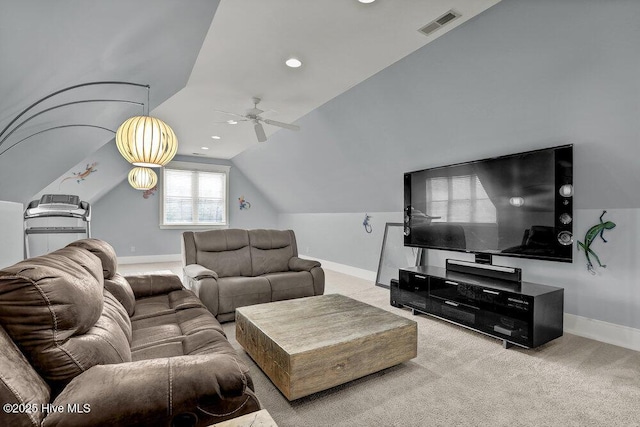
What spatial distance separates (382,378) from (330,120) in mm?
3349

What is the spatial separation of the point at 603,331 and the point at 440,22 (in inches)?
117

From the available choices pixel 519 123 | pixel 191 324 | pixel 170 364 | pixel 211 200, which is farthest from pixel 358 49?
pixel 211 200

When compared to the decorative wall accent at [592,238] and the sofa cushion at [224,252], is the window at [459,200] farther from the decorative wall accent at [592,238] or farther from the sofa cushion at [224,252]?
the sofa cushion at [224,252]

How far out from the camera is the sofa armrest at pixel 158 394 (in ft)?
2.97

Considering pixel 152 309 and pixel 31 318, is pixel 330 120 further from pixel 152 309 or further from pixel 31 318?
pixel 31 318

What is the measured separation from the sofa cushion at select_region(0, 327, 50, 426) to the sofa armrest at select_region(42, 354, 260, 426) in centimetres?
5

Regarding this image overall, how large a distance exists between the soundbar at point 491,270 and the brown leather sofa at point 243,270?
1545 millimetres

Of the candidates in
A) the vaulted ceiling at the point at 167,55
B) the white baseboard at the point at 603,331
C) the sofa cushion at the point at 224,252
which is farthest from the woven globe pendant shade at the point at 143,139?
the white baseboard at the point at 603,331

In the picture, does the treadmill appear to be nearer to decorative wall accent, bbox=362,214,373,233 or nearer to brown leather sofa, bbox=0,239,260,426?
brown leather sofa, bbox=0,239,260,426

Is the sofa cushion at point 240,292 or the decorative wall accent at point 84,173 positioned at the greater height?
the decorative wall accent at point 84,173

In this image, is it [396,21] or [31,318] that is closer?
[31,318]

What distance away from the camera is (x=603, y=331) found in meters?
2.79

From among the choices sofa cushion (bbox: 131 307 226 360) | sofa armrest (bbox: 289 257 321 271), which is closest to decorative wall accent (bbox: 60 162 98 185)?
sofa armrest (bbox: 289 257 321 271)

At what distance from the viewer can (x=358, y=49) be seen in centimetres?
285
